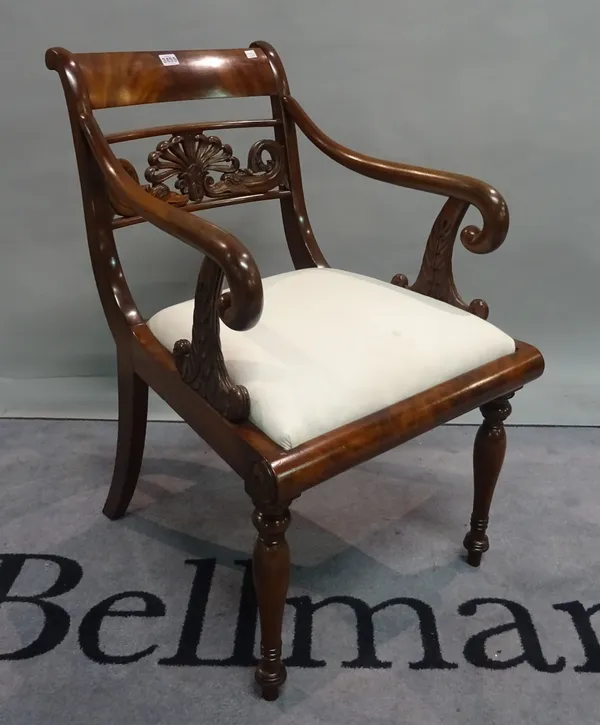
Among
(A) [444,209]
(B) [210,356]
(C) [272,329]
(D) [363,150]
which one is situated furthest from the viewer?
(D) [363,150]

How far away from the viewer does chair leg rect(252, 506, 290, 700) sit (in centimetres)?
90

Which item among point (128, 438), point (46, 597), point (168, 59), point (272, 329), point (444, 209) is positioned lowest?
point (46, 597)

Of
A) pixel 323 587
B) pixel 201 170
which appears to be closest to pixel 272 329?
Result: pixel 201 170

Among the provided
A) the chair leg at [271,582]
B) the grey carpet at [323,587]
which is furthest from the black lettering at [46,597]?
the chair leg at [271,582]

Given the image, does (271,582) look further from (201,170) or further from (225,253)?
(201,170)

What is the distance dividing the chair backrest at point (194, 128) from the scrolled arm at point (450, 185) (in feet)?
0.25

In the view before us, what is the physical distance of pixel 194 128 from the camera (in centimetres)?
121

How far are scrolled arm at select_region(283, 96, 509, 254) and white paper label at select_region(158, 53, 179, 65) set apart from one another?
0.73 ft

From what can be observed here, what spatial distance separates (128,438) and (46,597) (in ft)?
0.97

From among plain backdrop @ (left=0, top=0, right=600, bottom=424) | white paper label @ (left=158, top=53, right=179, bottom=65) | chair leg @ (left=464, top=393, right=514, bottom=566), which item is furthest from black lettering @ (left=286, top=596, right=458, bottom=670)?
white paper label @ (left=158, top=53, right=179, bottom=65)

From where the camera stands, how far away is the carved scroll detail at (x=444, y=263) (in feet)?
3.74

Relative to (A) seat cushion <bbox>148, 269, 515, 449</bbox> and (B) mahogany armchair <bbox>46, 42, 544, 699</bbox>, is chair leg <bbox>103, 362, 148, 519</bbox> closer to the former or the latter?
(B) mahogany armchair <bbox>46, 42, 544, 699</bbox>

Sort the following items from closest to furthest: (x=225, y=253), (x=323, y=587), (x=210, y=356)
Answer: (x=225, y=253) < (x=210, y=356) < (x=323, y=587)

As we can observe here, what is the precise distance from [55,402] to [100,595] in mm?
740
